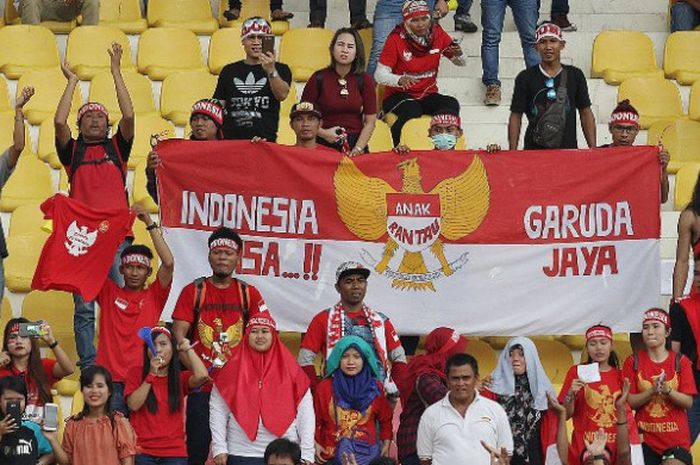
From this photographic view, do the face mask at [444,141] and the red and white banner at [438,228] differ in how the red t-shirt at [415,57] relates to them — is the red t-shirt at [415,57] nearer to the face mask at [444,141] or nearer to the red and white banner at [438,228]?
the face mask at [444,141]

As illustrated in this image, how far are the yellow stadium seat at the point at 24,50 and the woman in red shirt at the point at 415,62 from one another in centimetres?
299

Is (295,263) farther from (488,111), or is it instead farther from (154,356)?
(488,111)

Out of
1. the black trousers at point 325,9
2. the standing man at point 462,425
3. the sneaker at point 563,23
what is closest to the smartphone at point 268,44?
the black trousers at point 325,9

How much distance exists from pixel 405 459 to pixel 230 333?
126 centimetres

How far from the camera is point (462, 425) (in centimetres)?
1191

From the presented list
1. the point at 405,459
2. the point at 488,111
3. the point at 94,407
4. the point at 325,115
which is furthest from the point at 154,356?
the point at 488,111

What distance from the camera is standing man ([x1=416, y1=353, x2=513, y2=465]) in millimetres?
11883

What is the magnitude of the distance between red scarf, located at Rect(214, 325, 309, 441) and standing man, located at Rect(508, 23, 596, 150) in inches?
115

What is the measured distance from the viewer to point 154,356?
1224 centimetres

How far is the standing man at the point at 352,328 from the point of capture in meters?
12.7

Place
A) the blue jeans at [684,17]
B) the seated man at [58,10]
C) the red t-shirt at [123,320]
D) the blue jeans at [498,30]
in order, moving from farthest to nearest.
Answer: the seated man at [58,10]
the blue jeans at [684,17]
the blue jeans at [498,30]
the red t-shirt at [123,320]

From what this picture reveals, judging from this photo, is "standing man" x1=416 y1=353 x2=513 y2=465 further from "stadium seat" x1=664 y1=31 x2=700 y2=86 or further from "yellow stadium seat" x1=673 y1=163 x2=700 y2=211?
"stadium seat" x1=664 y1=31 x2=700 y2=86

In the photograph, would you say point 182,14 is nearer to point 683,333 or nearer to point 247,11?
point 247,11

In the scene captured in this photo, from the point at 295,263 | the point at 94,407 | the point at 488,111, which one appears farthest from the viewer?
the point at 488,111
